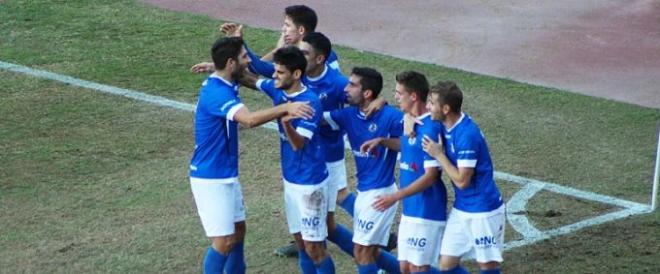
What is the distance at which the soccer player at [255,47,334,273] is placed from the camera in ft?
29.6

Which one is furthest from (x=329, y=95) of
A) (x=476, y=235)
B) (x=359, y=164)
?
(x=476, y=235)

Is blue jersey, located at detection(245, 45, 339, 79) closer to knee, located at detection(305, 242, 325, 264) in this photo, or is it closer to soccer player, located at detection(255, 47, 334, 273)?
soccer player, located at detection(255, 47, 334, 273)

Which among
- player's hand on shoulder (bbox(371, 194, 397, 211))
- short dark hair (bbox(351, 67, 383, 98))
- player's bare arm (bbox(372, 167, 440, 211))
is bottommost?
player's hand on shoulder (bbox(371, 194, 397, 211))

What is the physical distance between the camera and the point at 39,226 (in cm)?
1091

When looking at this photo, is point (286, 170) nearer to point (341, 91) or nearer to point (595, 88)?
point (341, 91)

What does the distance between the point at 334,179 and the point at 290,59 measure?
1259 millimetres

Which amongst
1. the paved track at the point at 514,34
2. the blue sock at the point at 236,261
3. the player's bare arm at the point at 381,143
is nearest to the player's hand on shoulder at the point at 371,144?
the player's bare arm at the point at 381,143

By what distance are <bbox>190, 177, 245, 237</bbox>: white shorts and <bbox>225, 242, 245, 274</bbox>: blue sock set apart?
0.92 feet

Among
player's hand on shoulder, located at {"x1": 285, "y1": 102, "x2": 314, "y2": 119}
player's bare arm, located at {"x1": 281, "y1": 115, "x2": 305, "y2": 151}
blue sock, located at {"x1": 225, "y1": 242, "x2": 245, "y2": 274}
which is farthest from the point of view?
blue sock, located at {"x1": 225, "y1": 242, "x2": 245, "y2": 274}

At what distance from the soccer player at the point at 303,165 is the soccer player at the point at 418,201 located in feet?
1.44

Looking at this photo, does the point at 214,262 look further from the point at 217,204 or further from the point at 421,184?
the point at 421,184

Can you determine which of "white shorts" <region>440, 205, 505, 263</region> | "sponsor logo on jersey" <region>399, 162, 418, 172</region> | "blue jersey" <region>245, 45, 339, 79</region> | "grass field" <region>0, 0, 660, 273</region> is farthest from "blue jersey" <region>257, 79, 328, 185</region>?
"grass field" <region>0, 0, 660, 273</region>

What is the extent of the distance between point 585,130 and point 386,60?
3.33 m

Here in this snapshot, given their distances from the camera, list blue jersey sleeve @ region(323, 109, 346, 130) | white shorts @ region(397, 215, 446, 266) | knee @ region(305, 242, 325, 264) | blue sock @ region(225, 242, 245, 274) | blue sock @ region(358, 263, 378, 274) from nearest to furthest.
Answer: white shorts @ region(397, 215, 446, 266)
knee @ region(305, 242, 325, 264)
blue sock @ region(358, 263, 378, 274)
blue sock @ region(225, 242, 245, 274)
blue jersey sleeve @ region(323, 109, 346, 130)
